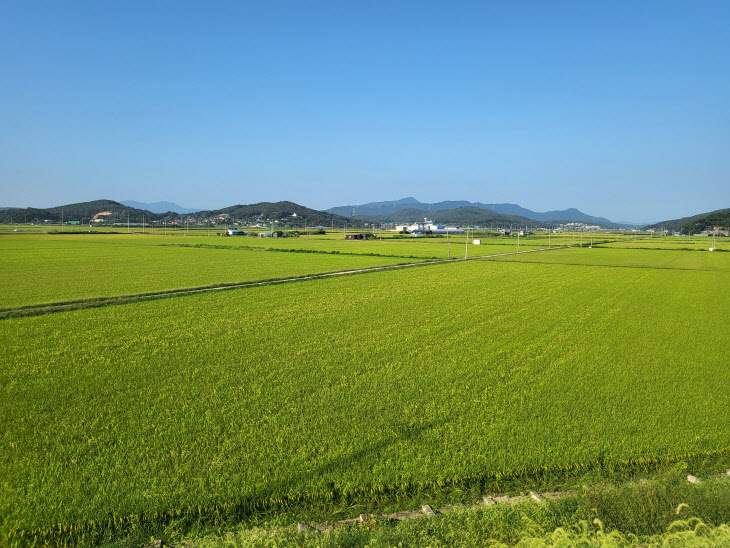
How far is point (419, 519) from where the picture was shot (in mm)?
4234

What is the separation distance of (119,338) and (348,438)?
24.5 feet

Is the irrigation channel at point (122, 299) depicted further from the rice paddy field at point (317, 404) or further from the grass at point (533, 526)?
the grass at point (533, 526)

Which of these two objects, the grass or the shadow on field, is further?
the shadow on field

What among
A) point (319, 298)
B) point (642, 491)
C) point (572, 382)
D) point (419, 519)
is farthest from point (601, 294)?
point (419, 519)

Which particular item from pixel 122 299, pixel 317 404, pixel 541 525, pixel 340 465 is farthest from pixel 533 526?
pixel 122 299

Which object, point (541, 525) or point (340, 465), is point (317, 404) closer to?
point (340, 465)

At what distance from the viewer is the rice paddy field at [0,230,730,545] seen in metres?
4.68

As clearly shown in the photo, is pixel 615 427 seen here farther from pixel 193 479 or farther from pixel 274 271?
pixel 274 271

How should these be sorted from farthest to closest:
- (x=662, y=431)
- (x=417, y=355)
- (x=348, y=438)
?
(x=417, y=355)
(x=662, y=431)
(x=348, y=438)

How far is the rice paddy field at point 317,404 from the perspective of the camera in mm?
4684

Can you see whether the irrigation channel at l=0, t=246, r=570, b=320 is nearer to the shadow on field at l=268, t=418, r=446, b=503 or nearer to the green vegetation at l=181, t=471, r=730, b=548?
the shadow on field at l=268, t=418, r=446, b=503

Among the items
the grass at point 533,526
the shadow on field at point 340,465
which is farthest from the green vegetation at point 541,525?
the shadow on field at point 340,465

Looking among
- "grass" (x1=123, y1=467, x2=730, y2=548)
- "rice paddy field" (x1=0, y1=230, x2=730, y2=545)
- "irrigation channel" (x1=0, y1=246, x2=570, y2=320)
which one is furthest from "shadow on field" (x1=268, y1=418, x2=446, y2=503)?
"irrigation channel" (x1=0, y1=246, x2=570, y2=320)

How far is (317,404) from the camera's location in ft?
22.2
